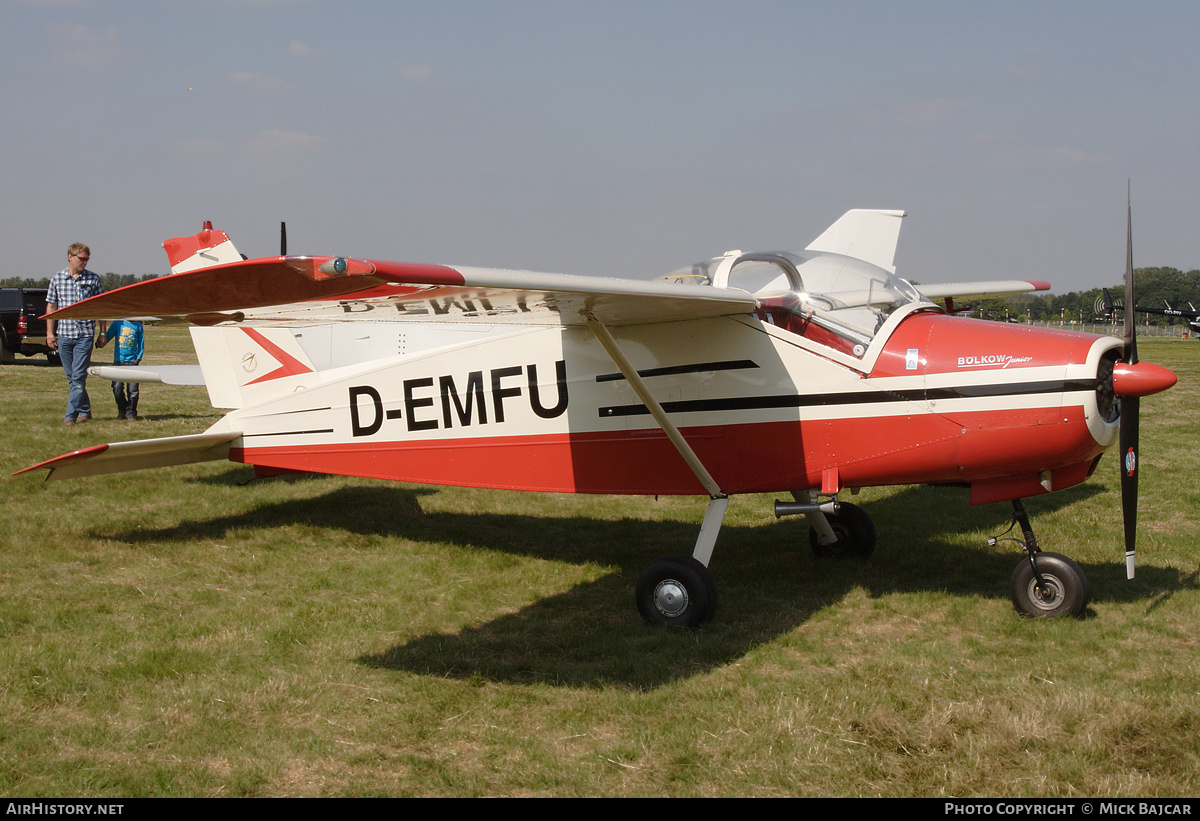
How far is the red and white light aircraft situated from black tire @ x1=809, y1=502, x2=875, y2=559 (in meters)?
0.02

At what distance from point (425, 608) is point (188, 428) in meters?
7.90

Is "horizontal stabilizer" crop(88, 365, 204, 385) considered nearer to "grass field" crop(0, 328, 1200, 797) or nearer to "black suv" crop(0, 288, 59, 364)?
"grass field" crop(0, 328, 1200, 797)

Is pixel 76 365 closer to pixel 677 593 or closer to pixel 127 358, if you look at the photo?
pixel 127 358

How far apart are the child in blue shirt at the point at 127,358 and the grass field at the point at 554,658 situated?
4.45 m

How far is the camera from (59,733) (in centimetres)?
385

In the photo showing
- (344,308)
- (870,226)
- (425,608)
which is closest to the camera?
(344,308)

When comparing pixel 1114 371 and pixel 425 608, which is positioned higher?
pixel 1114 371

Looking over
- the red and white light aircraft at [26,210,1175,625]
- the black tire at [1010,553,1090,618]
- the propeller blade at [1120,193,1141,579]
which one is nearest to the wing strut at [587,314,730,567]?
the red and white light aircraft at [26,210,1175,625]

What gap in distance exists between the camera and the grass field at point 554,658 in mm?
3561

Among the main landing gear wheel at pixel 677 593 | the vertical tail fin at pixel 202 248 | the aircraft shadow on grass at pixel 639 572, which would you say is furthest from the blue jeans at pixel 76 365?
the main landing gear wheel at pixel 677 593

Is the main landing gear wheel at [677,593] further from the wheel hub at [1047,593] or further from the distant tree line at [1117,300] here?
A: the distant tree line at [1117,300]

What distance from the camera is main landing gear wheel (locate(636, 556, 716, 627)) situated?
5305 millimetres

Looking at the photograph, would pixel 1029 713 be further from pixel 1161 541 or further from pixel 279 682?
pixel 1161 541
